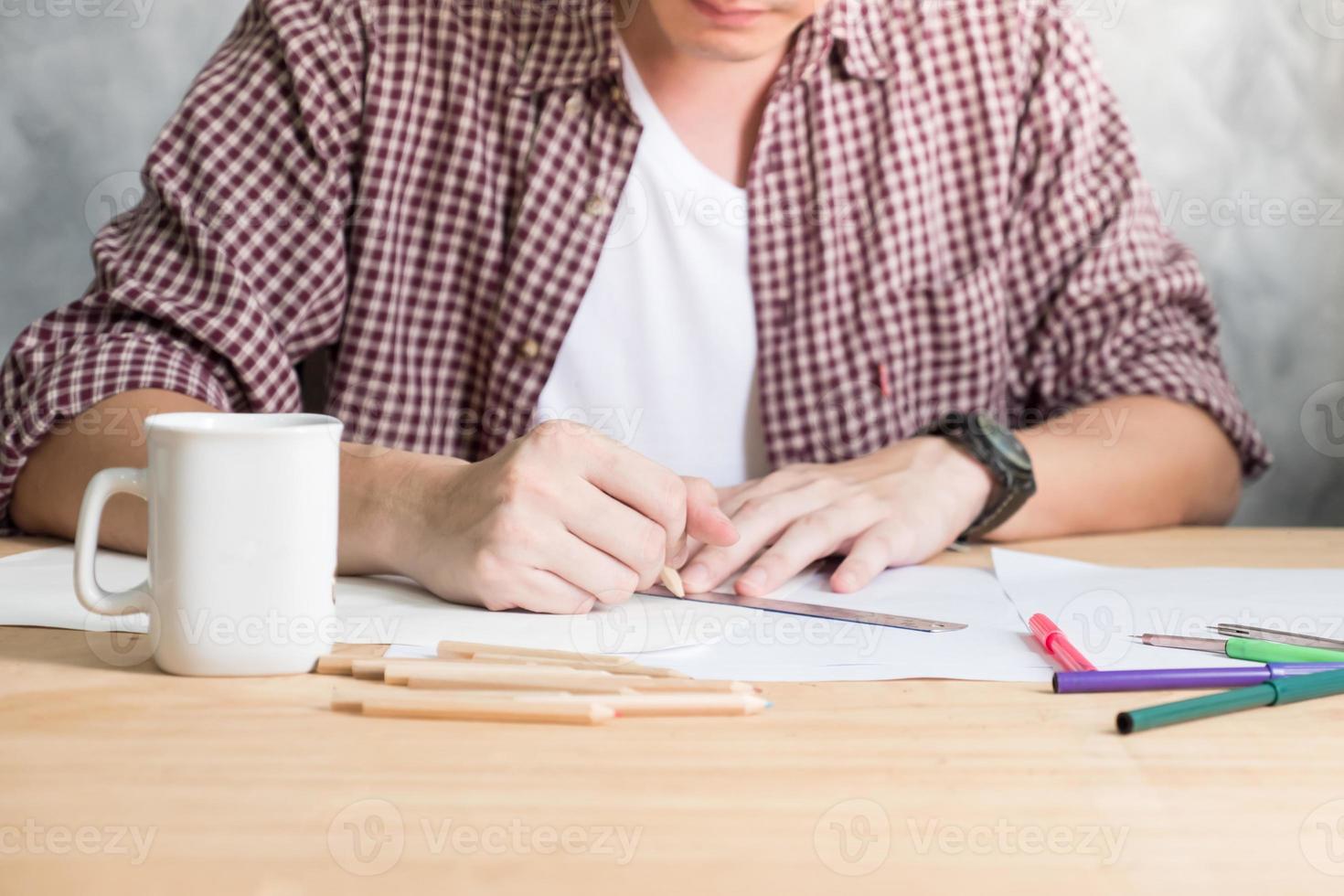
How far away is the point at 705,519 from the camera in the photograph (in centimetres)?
79

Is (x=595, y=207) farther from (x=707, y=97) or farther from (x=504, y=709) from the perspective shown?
(x=504, y=709)

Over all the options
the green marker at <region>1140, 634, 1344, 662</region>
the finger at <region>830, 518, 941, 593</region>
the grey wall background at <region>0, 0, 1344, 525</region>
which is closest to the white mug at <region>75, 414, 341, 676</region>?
the finger at <region>830, 518, 941, 593</region>

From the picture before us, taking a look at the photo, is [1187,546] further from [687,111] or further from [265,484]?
[265,484]

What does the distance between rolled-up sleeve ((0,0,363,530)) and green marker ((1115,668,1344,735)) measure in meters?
0.83

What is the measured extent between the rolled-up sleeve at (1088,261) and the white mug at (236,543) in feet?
3.00

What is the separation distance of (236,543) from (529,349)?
0.68 metres

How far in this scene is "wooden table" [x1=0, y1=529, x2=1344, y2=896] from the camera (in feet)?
1.36

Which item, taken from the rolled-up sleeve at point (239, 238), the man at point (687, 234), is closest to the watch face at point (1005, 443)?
the man at point (687, 234)

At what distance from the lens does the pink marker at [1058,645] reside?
641mm

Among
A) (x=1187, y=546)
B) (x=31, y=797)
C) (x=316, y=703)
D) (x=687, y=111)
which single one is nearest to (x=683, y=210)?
(x=687, y=111)

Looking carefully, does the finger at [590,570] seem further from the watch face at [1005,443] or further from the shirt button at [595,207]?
the shirt button at [595,207]

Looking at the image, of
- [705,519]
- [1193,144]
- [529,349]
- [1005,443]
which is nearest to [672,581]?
[705,519]

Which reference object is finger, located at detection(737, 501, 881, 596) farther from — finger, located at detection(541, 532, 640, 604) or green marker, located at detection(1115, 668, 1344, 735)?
green marker, located at detection(1115, 668, 1344, 735)

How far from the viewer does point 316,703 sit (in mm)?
571
